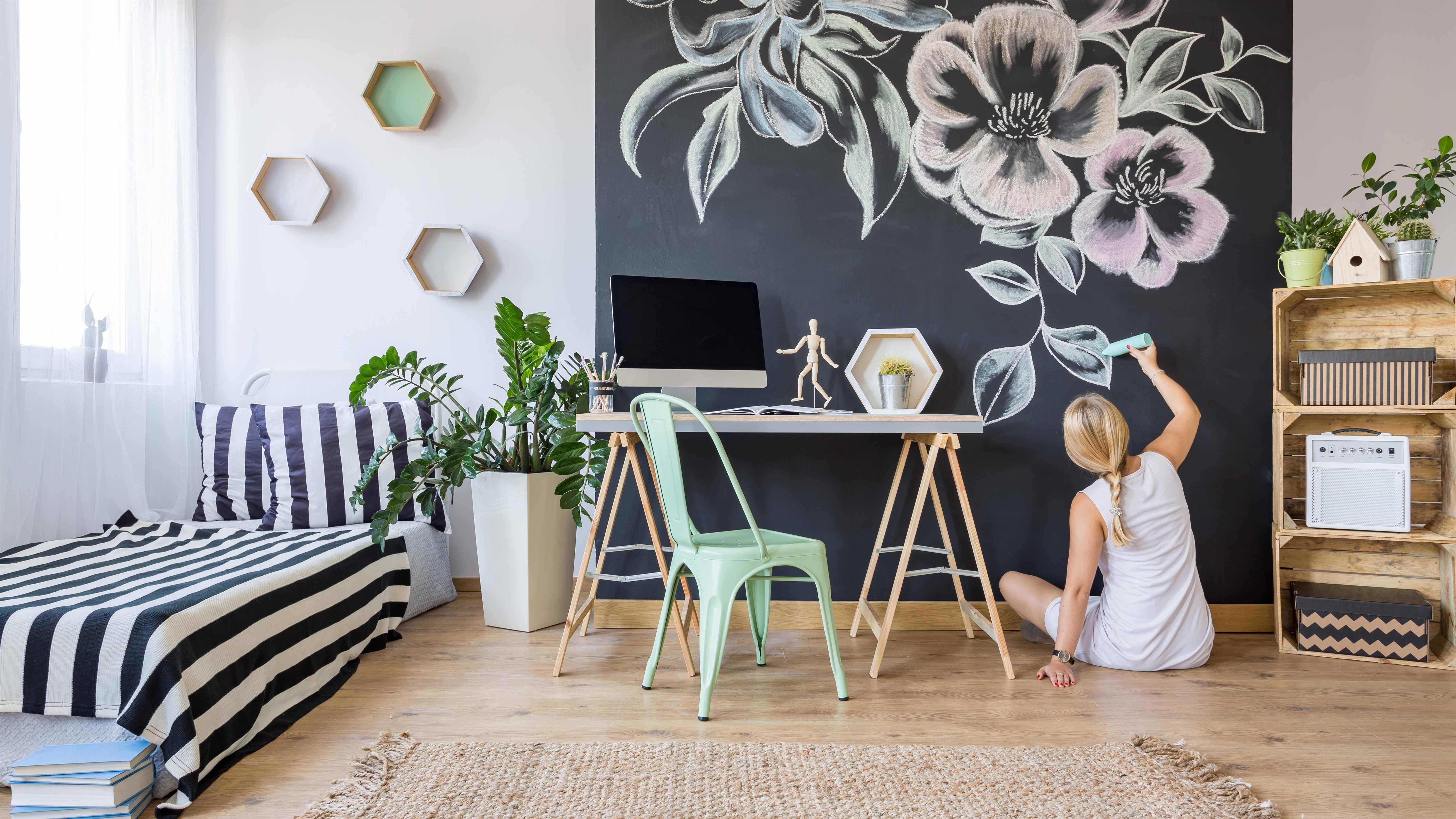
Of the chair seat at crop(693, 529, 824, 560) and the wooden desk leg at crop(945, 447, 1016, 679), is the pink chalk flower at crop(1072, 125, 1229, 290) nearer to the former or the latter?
the wooden desk leg at crop(945, 447, 1016, 679)

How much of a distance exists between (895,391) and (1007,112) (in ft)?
3.65

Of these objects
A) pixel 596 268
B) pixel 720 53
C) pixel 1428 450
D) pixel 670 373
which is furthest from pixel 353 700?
pixel 1428 450

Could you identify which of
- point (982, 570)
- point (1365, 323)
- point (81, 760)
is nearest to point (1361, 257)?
point (1365, 323)

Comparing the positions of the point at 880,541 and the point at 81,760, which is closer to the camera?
the point at 81,760

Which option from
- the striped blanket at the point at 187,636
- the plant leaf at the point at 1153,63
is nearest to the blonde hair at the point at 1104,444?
the plant leaf at the point at 1153,63

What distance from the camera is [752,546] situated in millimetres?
2057

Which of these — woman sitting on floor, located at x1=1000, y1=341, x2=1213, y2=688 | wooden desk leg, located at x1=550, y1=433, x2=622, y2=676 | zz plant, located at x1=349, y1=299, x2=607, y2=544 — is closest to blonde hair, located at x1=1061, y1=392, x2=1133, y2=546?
woman sitting on floor, located at x1=1000, y1=341, x2=1213, y2=688

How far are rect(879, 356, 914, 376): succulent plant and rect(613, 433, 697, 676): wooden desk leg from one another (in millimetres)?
869

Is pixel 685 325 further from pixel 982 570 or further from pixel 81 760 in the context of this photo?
pixel 81 760

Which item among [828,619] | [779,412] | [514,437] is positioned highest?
[779,412]

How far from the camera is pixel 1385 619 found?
2434 millimetres

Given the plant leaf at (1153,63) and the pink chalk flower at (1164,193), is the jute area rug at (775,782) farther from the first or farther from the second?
the plant leaf at (1153,63)

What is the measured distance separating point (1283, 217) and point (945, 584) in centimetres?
168

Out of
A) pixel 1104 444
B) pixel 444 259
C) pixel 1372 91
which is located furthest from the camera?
pixel 444 259
